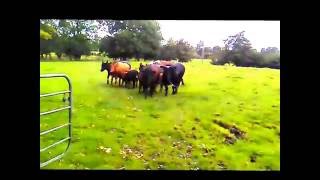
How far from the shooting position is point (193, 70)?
153 inches

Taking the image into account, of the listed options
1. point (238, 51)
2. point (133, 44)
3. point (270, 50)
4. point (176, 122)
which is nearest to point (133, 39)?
point (133, 44)

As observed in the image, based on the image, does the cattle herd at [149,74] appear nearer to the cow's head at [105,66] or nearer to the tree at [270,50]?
the cow's head at [105,66]

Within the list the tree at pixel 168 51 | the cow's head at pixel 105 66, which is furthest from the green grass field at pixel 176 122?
the tree at pixel 168 51

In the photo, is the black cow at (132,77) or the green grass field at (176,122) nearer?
the green grass field at (176,122)

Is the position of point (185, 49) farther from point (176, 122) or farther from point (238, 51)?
point (176, 122)

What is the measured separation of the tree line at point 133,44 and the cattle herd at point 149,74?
0.07 meters

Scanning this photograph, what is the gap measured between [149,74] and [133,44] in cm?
29

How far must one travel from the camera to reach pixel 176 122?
12.7 feet

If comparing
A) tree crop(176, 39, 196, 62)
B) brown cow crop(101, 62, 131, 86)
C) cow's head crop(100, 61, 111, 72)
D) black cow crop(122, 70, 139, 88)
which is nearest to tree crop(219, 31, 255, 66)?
tree crop(176, 39, 196, 62)

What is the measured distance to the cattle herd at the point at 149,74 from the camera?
3.91 metres

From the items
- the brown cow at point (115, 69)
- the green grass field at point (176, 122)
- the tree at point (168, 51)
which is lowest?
the green grass field at point (176, 122)

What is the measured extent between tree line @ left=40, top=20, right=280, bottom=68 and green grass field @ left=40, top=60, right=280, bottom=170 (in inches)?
3.6
